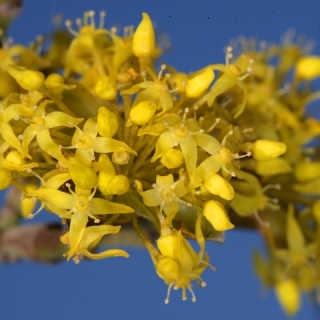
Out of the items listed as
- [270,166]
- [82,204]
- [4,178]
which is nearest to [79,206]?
[82,204]

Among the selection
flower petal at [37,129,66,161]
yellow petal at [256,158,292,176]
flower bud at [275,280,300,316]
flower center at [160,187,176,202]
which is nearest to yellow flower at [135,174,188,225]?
flower center at [160,187,176,202]

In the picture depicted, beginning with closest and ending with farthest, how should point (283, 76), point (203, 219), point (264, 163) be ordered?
1. point (203, 219)
2. point (264, 163)
3. point (283, 76)

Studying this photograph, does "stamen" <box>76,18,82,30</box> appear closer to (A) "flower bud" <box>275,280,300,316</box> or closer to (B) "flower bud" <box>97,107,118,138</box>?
(B) "flower bud" <box>97,107,118,138</box>

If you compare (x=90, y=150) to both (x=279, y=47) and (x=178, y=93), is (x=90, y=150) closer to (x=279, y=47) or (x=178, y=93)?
(x=178, y=93)

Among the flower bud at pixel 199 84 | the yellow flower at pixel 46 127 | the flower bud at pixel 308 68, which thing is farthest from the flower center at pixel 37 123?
the flower bud at pixel 308 68

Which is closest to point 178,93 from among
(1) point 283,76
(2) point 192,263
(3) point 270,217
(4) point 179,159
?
(4) point 179,159
